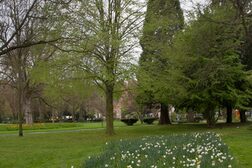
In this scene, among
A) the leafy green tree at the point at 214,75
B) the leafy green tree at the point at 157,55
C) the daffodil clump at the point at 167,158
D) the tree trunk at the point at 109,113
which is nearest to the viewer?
the daffodil clump at the point at 167,158

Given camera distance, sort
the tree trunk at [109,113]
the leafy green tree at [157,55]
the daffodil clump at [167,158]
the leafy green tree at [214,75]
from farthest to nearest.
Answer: the tree trunk at [109,113] → the leafy green tree at [214,75] → the leafy green tree at [157,55] → the daffodil clump at [167,158]

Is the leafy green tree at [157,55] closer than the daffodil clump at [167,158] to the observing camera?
No

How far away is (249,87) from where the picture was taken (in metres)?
30.0

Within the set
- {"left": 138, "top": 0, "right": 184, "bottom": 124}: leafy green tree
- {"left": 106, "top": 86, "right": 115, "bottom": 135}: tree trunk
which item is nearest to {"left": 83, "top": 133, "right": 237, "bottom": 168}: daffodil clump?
{"left": 138, "top": 0, "right": 184, "bottom": 124}: leafy green tree

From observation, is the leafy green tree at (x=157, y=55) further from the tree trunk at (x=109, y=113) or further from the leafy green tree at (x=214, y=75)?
the tree trunk at (x=109, y=113)

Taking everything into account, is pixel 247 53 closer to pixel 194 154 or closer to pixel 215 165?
pixel 194 154

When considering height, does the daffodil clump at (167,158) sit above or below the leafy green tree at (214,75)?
below

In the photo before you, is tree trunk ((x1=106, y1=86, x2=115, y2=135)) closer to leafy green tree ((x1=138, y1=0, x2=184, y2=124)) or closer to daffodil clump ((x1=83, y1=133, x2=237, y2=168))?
leafy green tree ((x1=138, y1=0, x2=184, y2=124))

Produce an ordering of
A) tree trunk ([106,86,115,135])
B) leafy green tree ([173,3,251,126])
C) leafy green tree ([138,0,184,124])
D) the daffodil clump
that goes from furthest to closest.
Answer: tree trunk ([106,86,115,135]) → leafy green tree ([173,3,251,126]) → leafy green tree ([138,0,184,124]) → the daffodil clump

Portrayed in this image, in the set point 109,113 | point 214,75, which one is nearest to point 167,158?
point 109,113

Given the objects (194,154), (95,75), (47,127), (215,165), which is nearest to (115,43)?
(95,75)

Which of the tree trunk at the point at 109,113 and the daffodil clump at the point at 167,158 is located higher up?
the tree trunk at the point at 109,113

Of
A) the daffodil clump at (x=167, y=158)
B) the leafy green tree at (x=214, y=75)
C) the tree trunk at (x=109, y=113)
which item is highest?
the leafy green tree at (x=214, y=75)

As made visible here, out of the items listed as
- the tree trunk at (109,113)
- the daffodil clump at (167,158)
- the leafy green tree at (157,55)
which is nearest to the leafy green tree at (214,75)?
the leafy green tree at (157,55)
